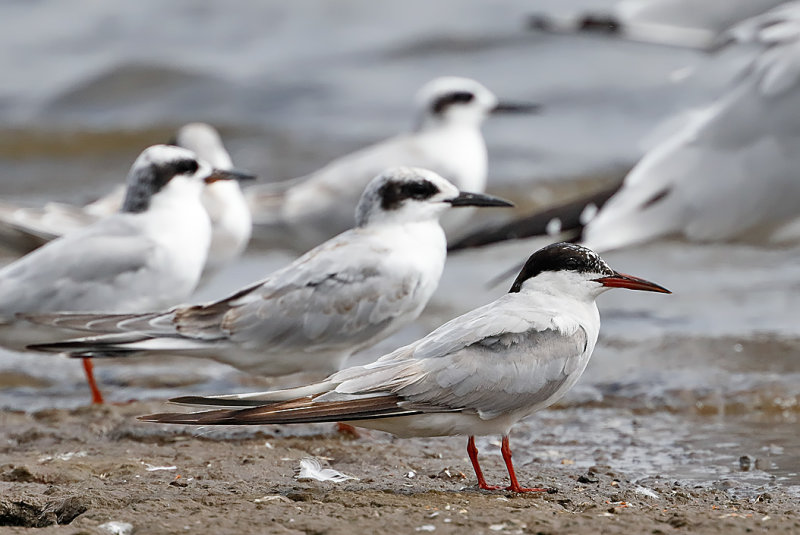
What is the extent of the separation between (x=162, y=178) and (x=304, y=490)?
2625mm

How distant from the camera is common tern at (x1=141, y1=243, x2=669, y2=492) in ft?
11.8

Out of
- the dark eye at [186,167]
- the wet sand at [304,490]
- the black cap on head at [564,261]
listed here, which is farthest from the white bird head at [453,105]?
the black cap on head at [564,261]

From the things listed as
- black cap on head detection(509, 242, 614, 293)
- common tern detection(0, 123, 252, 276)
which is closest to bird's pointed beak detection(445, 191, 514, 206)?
black cap on head detection(509, 242, 614, 293)

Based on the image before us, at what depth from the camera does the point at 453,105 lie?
8.77 meters

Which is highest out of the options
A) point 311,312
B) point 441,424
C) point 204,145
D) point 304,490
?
point 204,145

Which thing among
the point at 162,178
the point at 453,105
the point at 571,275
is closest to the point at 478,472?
the point at 571,275

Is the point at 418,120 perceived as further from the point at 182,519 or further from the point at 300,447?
the point at 182,519

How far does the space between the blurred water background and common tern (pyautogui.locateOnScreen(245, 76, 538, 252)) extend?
1.69 ft

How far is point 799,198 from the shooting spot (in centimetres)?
618

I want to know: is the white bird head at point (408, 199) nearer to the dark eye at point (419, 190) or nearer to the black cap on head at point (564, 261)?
the dark eye at point (419, 190)

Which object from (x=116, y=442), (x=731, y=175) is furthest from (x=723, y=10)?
(x=116, y=442)

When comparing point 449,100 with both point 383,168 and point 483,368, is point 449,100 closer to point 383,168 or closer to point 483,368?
point 383,168

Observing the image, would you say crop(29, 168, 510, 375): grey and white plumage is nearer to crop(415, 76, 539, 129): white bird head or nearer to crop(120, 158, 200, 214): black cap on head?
crop(120, 158, 200, 214): black cap on head

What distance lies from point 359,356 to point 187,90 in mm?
8969
